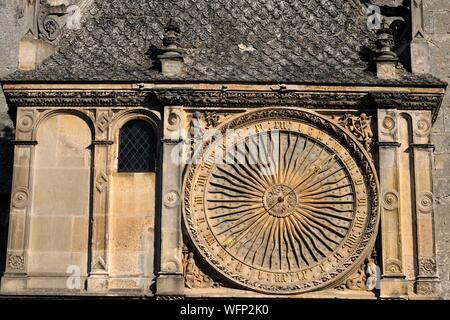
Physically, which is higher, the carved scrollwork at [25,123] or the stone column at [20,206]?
the carved scrollwork at [25,123]

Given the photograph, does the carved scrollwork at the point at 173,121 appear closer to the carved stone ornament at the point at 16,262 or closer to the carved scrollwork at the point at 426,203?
the carved stone ornament at the point at 16,262

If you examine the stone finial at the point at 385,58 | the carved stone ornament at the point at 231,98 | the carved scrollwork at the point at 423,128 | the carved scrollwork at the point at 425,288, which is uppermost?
the stone finial at the point at 385,58

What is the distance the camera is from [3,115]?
2267cm

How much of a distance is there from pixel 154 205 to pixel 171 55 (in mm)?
2343

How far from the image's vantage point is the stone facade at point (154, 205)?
712 inches

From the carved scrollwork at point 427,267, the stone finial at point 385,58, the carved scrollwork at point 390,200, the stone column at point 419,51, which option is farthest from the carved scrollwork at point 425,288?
the stone column at point 419,51

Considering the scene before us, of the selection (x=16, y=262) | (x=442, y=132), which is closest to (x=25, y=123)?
(x=16, y=262)

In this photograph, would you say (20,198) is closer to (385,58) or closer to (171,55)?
(171,55)

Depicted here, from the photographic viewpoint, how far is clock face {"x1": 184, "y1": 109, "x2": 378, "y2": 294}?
18.2 metres

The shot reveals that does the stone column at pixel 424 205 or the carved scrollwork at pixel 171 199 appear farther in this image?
the carved scrollwork at pixel 171 199

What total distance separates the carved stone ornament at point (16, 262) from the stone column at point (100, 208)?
0.99 metres

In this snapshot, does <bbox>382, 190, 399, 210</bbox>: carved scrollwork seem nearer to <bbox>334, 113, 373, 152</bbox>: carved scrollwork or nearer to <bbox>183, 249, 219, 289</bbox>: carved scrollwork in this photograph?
<bbox>334, 113, 373, 152</bbox>: carved scrollwork

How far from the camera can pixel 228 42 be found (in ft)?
65.1

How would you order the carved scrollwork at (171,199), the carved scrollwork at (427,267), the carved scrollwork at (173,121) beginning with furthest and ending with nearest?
the carved scrollwork at (173,121) < the carved scrollwork at (171,199) < the carved scrollwork at (427,267)
